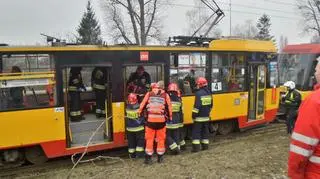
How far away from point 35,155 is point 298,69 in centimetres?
1025

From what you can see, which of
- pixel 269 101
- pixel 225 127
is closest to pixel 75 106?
pixel 225 127

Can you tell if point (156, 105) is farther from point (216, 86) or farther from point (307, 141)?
point (307, 141)

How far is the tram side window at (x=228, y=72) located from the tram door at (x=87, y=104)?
10.2 ft

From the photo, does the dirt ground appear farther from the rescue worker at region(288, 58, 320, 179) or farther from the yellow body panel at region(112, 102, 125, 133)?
the rescue worker at region(288, 58, 320, 179)

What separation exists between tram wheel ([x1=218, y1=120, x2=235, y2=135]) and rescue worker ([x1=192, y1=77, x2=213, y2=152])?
7.06 feet

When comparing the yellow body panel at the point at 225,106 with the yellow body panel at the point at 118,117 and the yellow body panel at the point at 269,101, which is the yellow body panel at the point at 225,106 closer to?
the yellow body panel at the point at 269,101

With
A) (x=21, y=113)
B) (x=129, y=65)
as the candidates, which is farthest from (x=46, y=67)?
(x=129, y=65)

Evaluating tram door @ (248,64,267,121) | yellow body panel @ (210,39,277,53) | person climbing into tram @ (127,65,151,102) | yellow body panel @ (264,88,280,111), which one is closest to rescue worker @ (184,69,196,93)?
yellow body panel @ (210,39,277,53)

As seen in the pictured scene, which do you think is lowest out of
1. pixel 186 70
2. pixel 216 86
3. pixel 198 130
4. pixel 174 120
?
pixel 198 130

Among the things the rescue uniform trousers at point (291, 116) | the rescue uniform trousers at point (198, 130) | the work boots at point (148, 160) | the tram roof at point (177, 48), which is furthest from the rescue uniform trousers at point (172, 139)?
the rescue uniform trousers at point (291, 116)

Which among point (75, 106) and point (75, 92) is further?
point (75, 92)

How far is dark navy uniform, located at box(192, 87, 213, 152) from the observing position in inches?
380

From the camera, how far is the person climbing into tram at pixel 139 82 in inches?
387

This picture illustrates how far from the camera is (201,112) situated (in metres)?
9.76
